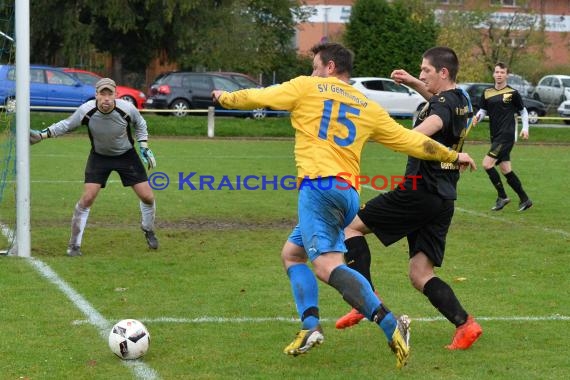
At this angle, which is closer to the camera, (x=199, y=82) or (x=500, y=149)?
(x=500, y=149)

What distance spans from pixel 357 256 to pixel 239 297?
151cm

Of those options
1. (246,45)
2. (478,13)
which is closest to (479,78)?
(478,13)

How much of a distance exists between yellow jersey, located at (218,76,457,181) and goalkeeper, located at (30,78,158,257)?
13.9ft

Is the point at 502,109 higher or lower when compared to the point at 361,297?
higher

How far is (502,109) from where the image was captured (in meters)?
14.3

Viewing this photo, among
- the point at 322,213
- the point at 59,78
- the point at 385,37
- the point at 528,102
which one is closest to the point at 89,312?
the point at 322,213

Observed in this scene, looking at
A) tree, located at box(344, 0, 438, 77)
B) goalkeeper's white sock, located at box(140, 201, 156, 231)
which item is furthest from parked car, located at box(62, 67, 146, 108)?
goalkeeper's white sock, located at box(140, 201, 156, 231)

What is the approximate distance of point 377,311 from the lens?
5.86m

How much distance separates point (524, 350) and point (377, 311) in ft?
4.30

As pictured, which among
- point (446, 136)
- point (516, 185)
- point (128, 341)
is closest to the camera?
point (128, 341)

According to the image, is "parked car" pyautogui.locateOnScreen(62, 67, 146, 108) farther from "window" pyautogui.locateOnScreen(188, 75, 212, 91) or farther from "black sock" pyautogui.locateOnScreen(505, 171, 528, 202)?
"black sock" pyautogui.locateOnScreen(505, 171, 528, 202)

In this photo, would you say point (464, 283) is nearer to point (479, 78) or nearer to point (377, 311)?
point (377, 311)

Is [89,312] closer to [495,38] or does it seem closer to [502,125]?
[502,125]

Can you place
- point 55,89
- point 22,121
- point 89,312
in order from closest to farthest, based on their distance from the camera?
point 89,312 → point 22,121 → point 55,89
